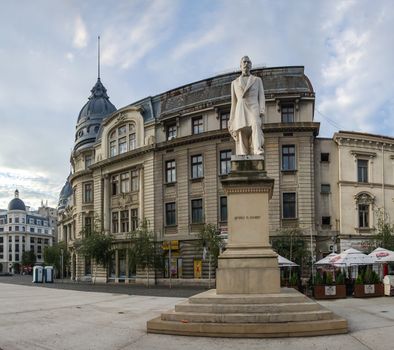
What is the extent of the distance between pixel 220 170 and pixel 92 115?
27.1m

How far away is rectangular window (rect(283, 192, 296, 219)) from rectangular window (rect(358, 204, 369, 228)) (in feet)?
19.0

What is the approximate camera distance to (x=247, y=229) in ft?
43.7

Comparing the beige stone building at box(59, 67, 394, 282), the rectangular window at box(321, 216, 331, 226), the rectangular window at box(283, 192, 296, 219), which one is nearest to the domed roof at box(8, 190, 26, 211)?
the beige stone building at box(59, 67, 394, 282)

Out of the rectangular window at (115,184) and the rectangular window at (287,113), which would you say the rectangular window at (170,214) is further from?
the rectangular window at (287,113)

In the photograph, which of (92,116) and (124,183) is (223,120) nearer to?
(124,183)

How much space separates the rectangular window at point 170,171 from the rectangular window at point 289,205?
10670mm

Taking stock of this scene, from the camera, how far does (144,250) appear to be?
43.8 metres

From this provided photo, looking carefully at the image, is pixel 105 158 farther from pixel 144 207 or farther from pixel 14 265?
pixel 14 265

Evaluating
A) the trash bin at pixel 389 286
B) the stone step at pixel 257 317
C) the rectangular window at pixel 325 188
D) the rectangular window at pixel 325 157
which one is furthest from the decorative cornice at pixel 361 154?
the stone step at pixel 257 317

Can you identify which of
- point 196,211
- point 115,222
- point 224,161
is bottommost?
point 115,222

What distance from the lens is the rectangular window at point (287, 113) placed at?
4197 centimetres

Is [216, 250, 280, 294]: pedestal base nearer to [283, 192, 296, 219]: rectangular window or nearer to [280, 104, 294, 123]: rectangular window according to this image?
[283, 192, 296, 219]: rectangular window

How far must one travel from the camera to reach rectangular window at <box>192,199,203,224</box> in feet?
146

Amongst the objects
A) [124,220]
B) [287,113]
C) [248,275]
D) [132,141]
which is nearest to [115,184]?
[124,220]
